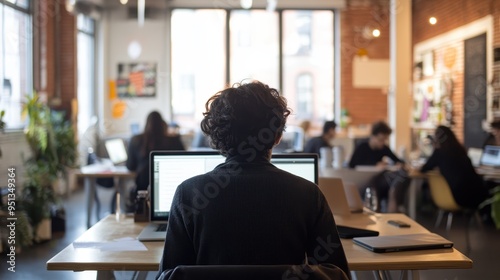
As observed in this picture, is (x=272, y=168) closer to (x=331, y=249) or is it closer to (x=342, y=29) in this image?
(x=331, y=249)

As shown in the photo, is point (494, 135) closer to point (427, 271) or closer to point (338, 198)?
point (427, 271)

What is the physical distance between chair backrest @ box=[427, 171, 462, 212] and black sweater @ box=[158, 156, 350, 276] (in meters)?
5.39

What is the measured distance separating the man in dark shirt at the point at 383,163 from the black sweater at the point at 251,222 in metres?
5.22

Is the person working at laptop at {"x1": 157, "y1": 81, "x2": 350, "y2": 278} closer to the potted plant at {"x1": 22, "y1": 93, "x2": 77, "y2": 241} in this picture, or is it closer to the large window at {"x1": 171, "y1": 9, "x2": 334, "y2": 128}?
the potted plant at {"x1": 22, "y1": 93, "x2": 77, "y2": 241}

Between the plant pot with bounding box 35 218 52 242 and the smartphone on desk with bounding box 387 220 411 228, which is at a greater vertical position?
the smartphone on desk with bounding box 387 220 411 228

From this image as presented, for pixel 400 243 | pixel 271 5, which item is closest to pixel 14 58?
pixel 271 5

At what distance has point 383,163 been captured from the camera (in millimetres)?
7559

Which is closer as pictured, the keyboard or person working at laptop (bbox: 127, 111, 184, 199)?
the keyboard

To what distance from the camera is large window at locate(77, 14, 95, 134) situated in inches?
486

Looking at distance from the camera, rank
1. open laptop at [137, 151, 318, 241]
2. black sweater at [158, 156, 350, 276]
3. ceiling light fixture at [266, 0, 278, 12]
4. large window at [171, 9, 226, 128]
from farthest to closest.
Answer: large window at [171, 9, 226, 128] → ceiling light fixture at [266, 0, 278, 12] → open laptop at [137, 151, 318, 241] → black sweater at [158, 156, 350, 276]

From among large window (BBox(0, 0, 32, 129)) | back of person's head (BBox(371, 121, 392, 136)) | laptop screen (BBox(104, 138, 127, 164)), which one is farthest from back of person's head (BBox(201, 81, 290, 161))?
large window (BBox(0, 0, 32, 129))

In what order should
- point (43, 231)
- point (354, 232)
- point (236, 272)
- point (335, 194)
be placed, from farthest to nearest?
point (43, 231)
point (335, 194)
point (354, 232)
point (236, 272)

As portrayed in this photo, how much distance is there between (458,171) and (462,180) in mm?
101

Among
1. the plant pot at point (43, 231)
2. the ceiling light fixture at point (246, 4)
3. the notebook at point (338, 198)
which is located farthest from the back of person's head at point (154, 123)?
the ceiling light fixture at point (246, 4)
